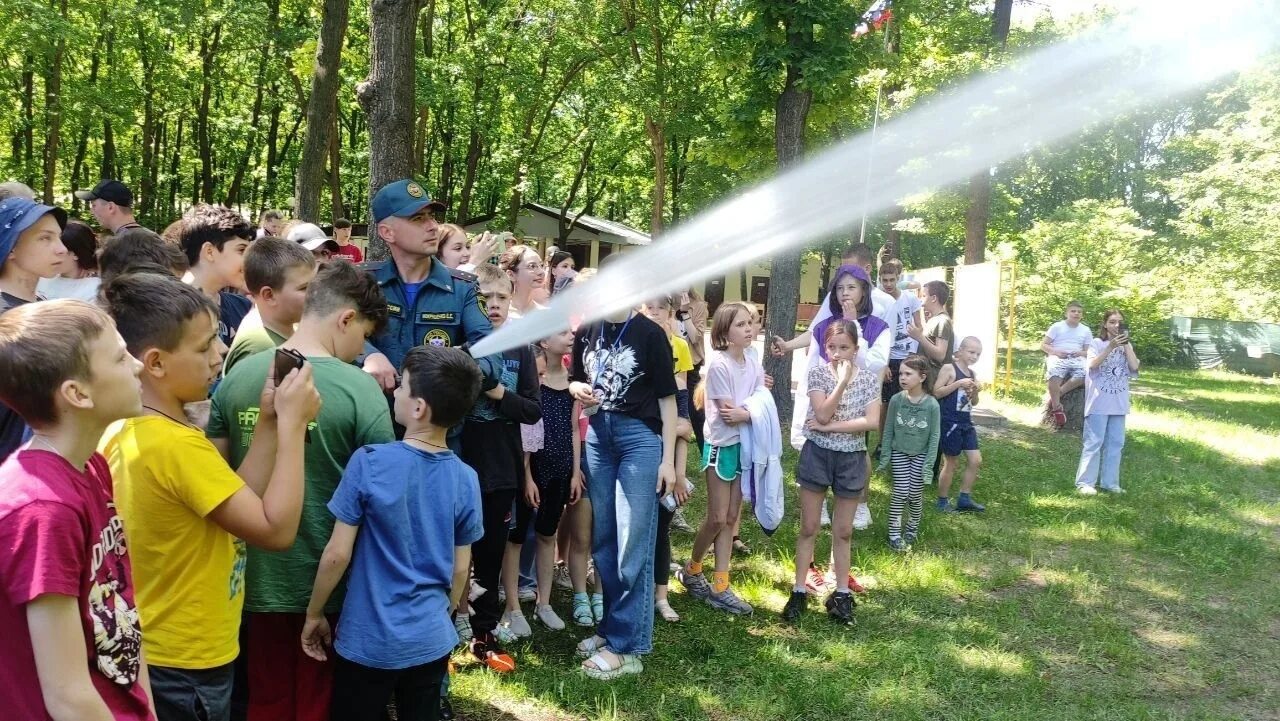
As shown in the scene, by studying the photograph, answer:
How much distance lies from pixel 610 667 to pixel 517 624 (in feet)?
2.44

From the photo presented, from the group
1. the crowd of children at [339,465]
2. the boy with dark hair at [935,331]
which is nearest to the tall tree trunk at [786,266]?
the boy with dark hair at [935,331]

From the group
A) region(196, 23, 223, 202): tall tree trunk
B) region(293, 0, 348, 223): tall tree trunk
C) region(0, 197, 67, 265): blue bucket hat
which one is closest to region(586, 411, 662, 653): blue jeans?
region(0, 197, 67, 265): blue bucket hat

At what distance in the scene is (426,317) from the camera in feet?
13.5

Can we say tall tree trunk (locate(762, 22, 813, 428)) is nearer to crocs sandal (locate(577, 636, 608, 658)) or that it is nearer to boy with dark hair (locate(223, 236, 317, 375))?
crocs sandal (locate(577, 636, 608, 658))

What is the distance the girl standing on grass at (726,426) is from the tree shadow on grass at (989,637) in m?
0.23

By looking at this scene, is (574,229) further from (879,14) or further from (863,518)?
(863,518)

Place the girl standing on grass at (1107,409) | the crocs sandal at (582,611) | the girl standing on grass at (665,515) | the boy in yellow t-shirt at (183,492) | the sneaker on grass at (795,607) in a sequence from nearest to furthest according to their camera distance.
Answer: the boy in yellow t-shirt at (183,492), the girl standing on grass at (665,515), the crocs sandal at (582,611), the sneaker on grass at (795,607), the girl standing on grass at (1107,409)

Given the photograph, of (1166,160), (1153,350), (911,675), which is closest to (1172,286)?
(1153,350)

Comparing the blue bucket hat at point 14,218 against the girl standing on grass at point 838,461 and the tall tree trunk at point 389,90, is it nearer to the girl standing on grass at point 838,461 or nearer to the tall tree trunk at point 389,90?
the tall tree trunk at point 389,90

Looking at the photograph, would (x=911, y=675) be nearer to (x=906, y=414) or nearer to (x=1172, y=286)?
(x=906, y=414)

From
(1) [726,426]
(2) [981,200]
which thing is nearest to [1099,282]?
(2) [981,200]

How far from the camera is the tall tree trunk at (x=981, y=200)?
19.6m

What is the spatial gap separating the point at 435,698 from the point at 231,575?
0.98 m

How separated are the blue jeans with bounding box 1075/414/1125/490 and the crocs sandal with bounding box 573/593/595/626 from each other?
258 inches
